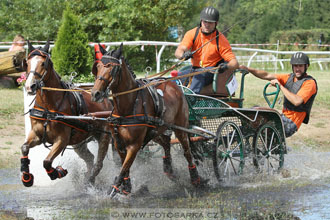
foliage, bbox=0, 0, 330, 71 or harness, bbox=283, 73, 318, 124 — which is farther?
foliage, bbox=0, 0, 330, 71

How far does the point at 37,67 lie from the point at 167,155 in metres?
2.33

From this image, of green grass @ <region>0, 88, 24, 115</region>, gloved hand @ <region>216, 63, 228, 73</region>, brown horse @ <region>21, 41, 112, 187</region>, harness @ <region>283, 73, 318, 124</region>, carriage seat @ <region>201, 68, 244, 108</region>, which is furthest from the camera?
green grass @ <region>0, 88, 24, 115</region>

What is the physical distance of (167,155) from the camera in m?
8.10

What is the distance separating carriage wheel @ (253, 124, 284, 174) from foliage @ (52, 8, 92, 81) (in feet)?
16.0

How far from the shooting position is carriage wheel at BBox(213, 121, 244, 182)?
7.71 meters

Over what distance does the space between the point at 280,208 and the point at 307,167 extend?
9.88 ft

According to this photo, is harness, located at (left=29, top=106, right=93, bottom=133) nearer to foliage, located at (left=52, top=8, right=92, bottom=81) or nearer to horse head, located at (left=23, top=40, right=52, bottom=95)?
horse head, located at (left=23, top=40, right=52, bottom=95)

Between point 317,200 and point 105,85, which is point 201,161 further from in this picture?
point 105,85

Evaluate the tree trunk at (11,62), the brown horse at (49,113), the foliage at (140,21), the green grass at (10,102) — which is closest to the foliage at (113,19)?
the foliage at (140,21)

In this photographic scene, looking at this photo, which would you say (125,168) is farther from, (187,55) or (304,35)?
(304,35)

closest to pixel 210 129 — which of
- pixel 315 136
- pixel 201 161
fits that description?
pixel 201 161

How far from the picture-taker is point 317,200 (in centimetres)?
684

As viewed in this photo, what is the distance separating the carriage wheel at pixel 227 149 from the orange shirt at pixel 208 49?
84 cm

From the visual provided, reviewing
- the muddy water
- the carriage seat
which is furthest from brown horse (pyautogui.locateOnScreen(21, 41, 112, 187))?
the carriage seat
